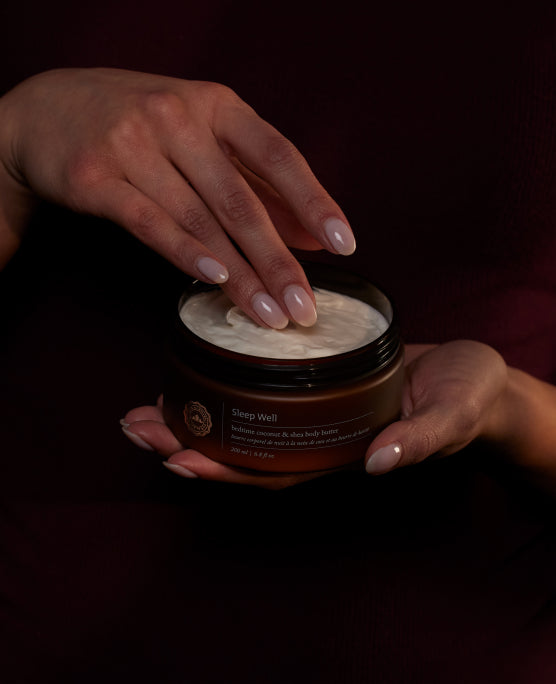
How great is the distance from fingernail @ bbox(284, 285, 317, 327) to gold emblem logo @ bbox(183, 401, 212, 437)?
0.12 meters

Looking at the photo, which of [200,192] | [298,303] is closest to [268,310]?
[298,303]

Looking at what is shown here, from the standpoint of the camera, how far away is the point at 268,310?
0.73m

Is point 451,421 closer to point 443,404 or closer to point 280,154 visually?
point 443,404

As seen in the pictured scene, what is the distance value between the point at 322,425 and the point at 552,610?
1.44 feet

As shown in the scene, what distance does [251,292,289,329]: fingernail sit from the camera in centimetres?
73

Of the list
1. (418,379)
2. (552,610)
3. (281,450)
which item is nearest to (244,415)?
A: (281,450)

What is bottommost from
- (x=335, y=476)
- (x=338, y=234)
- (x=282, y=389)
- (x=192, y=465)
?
(x=335, y=476)

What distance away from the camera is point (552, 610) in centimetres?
94

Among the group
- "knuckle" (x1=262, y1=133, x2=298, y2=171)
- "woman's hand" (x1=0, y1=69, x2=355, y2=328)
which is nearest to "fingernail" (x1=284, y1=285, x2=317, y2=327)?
"woman's hand" (x1=0, y1=69, x2=355, y2=328)

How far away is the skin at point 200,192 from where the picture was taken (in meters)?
0.73

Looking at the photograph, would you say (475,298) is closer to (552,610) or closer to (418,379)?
(418,379)

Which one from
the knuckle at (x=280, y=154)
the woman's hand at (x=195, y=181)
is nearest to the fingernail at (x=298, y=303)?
the woman's hand at (x=195, y=181)

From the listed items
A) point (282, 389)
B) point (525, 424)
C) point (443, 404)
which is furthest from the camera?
point (525, 424)

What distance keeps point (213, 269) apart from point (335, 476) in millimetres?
352
